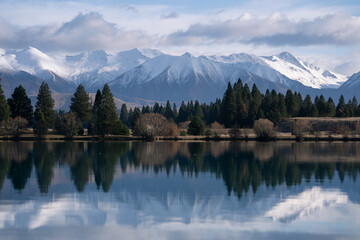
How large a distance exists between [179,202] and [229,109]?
12323cm

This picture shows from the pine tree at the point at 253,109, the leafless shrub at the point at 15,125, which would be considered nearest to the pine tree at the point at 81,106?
the leafless shrub at the point at 15,125

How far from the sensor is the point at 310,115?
160 m

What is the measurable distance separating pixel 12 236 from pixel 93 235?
3086 millimetres

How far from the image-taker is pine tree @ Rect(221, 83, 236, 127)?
150 meters

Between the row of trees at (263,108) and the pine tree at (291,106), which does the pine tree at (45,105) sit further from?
the pine tree at (291,106)

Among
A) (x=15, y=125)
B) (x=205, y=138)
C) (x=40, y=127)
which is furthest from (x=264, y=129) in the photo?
(x=15, y=125)

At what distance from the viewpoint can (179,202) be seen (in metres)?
28.7

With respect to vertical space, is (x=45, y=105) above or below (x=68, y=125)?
above

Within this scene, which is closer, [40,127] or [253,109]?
[40,127]

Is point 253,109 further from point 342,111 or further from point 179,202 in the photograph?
point 179,202

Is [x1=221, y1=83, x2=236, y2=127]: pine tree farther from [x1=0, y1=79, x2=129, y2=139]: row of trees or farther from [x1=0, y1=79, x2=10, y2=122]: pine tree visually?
[x1=0, y1=79, x2=10, y2=122]: pine tree

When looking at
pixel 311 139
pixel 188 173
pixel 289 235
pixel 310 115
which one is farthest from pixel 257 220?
pixel 310 115

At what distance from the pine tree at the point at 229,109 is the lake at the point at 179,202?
102m

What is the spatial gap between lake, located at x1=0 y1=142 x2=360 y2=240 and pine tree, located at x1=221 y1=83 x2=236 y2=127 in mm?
101835
